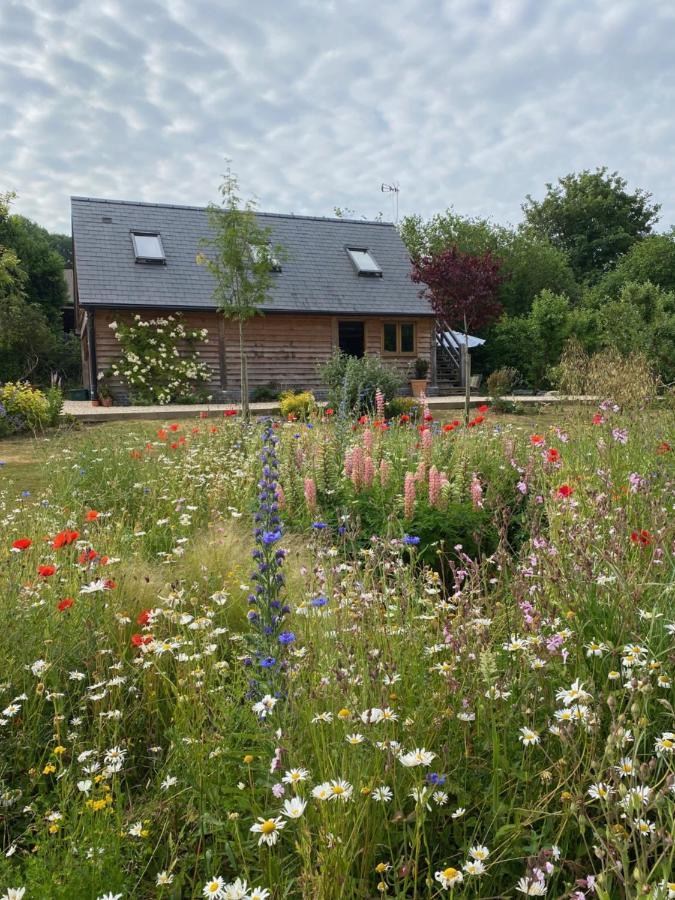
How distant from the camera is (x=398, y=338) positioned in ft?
71.7

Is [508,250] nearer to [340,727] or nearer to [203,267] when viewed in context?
[203,267]

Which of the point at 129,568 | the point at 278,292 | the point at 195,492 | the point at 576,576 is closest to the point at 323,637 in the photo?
the point at 576,576

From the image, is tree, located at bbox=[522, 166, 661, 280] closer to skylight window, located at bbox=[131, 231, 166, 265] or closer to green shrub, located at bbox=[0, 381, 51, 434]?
skylight window, located at bbox=[131, 231, 166, 265]

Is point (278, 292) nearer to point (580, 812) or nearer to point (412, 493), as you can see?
point (412, 493)

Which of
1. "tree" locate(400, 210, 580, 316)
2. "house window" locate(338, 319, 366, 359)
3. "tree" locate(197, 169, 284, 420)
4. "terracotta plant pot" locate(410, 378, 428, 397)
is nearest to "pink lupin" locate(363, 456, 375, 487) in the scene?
"tree" locate(197, 169, 284, 420)

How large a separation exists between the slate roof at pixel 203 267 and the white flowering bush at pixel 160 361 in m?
0.78

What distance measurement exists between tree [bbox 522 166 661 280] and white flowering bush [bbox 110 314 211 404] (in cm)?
2790

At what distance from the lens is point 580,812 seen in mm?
1445

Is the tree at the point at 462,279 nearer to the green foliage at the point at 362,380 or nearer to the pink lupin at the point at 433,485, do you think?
the green foliage at the point at 362,380

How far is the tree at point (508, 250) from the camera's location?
31.8m

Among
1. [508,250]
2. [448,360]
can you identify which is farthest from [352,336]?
[508,250]

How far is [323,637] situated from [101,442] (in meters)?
6.02

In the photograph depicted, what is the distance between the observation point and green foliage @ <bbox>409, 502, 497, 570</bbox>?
14.7ft

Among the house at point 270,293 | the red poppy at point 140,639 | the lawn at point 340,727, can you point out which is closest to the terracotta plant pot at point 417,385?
the house at point 270,293
